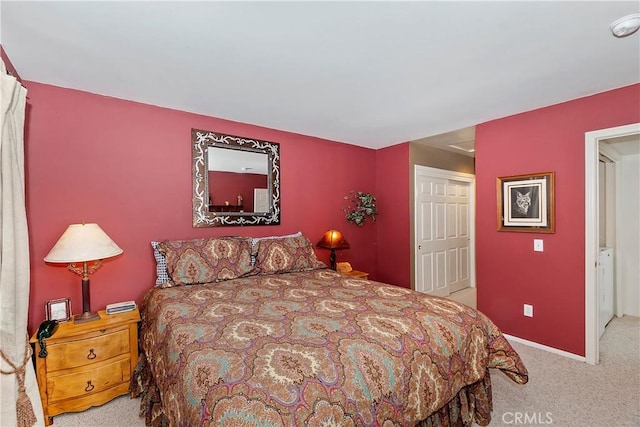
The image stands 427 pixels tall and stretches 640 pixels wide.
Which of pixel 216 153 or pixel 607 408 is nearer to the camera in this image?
pixel 607 408

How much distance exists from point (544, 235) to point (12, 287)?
12.9 feet

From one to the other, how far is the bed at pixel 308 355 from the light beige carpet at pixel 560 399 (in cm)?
23

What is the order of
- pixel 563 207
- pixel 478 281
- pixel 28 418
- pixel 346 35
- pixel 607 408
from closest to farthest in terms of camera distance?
pixel 28 418 < pixel 346 35 < pixel 607 408 < pixel 563 207 < pixel 478 281

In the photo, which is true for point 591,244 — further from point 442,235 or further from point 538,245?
point 442,235

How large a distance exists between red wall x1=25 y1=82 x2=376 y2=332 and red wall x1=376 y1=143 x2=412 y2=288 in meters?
1.93

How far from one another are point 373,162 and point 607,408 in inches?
139

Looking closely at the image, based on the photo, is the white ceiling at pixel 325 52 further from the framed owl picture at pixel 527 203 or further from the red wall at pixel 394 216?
the red wall at pixel 394 216

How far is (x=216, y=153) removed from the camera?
3.09 metres

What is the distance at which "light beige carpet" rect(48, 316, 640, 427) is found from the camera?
75.8 inches

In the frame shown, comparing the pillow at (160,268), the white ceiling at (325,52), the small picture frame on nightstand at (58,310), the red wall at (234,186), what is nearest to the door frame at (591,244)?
the white ceiling at (325,52)

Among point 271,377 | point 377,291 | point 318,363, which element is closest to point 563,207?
point 377,291

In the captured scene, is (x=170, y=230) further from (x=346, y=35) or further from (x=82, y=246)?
(x=346, y=35)

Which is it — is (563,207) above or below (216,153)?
below

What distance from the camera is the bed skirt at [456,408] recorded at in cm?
170
